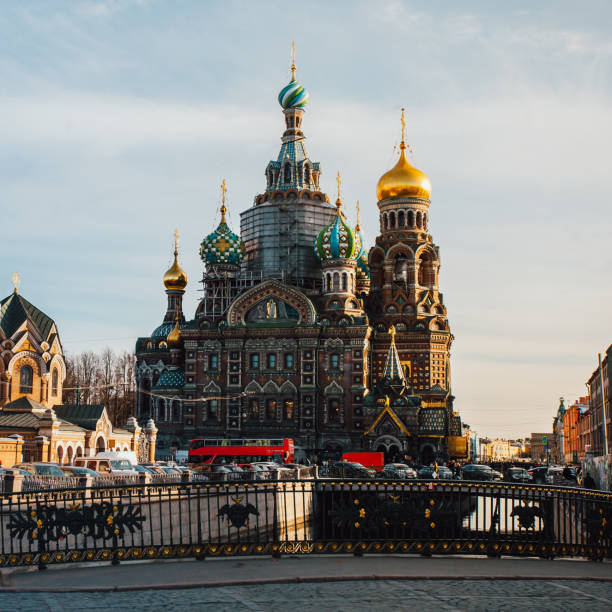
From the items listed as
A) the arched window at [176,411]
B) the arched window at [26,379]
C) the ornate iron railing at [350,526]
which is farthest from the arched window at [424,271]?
the ornate iron railing at [350,526]

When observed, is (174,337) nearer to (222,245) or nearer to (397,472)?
(222,245)

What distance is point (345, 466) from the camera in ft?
151

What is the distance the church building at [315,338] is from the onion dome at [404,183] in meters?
0.10

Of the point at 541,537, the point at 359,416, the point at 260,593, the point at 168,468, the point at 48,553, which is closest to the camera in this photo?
the point at 260,593

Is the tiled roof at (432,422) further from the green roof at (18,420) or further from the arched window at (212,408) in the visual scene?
the green roof at (18,420)

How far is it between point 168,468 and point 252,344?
2802 centimetres

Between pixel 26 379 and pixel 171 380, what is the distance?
22452 mm

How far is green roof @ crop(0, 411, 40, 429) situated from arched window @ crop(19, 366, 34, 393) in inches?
132

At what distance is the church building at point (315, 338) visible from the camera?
63.5 metres

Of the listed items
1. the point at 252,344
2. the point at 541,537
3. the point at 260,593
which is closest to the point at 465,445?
the point at 252,344

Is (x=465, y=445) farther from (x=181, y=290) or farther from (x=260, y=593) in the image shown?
(x=260, y=593)

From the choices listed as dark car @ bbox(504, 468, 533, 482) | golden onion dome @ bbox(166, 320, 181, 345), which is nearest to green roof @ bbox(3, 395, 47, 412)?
dark car @ bbox(504, 468, 533, 482)

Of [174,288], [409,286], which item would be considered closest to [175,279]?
[174,288]

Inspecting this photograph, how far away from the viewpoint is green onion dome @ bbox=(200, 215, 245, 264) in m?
70.0
